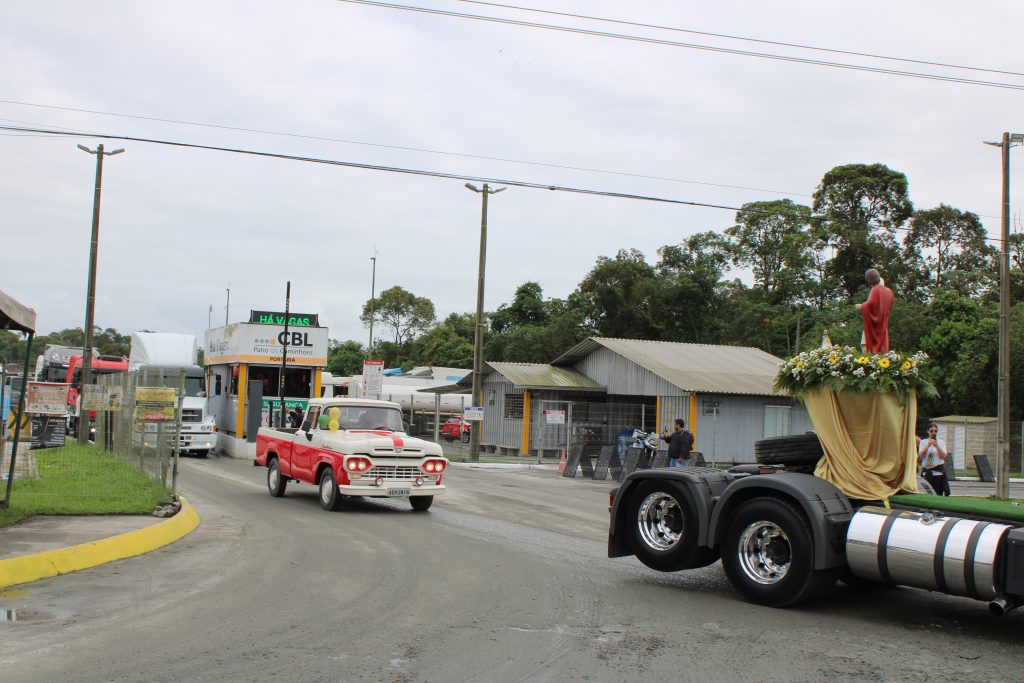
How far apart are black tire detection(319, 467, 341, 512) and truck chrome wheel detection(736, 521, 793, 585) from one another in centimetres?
795

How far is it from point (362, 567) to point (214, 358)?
26.1 m

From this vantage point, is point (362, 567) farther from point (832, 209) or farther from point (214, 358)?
point (832, 209)

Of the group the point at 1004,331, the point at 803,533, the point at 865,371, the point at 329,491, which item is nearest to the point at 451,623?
the point at 803,533

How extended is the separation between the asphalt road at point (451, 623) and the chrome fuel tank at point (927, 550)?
0.47 metres

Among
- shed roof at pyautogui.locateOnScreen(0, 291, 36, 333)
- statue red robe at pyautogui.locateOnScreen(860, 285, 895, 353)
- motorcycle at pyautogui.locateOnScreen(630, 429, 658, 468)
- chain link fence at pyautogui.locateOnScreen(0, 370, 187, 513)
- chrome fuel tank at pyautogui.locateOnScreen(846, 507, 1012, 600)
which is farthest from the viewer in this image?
motorcycle at pyautogui.locateOnScreen(630, 429, 658, 468)

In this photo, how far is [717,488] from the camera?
29.4 ft

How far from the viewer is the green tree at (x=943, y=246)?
59562 mm

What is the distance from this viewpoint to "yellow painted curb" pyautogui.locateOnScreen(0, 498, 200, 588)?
8695mm

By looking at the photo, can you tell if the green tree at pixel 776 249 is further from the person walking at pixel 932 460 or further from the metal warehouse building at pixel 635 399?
the person walking at pixel 932 460

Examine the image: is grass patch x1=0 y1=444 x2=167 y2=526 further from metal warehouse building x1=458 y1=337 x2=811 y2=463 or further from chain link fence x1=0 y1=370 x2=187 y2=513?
metal warehouse building x1=458 y1=337 x2=811 y2=463

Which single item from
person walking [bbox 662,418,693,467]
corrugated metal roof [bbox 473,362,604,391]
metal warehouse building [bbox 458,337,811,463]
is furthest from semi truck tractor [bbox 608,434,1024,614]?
corrugated metal roof [bbox 473,362,604,391]

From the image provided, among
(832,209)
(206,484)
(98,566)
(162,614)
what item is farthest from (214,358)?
(832,209)

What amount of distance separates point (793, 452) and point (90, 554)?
7337mm

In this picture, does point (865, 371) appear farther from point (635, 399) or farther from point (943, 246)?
point (943, 246)
